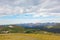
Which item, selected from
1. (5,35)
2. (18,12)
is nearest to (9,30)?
(5,35)

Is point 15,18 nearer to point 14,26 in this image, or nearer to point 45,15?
point 14,26

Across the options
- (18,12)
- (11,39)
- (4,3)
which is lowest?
(11,39)

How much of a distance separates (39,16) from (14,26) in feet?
1.63

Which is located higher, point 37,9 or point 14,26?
point 37,9

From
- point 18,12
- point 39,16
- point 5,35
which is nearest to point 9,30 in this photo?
point 5,35

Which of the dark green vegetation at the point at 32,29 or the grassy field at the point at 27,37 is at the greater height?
the dark green vegetation at the point at 32,29

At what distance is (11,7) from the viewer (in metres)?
2.79

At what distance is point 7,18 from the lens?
108 inches

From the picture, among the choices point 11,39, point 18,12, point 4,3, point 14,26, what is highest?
point 4,3

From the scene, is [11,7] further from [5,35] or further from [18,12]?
[5,35]

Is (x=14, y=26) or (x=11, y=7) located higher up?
(x=11, y=7)

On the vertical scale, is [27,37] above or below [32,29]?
below

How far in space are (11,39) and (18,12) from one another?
512 millimetres

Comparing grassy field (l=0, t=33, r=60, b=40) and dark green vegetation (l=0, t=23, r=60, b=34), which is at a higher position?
dark green vegetation (l=0, t=23, r=60, b=34)
